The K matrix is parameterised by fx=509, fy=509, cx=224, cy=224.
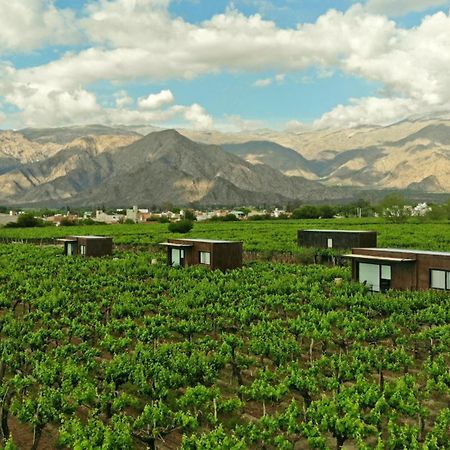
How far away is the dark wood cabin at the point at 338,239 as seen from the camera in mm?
60688

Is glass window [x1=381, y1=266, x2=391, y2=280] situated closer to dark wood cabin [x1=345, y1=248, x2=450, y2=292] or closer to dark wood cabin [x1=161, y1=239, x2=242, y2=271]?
dark wood cabin [x1=345, y1=248, x2=450, y2=292]

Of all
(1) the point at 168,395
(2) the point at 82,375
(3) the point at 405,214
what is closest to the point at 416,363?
(1) the point at 168,395

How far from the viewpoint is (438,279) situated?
36688mm

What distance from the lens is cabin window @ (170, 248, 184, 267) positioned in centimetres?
5394

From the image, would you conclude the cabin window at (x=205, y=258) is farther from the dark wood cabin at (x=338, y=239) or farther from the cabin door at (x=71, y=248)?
the cabin door at (x=71, y=248)

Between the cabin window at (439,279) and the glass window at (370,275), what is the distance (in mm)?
4256

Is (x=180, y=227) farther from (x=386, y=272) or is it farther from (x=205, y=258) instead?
(x=386, y=272)

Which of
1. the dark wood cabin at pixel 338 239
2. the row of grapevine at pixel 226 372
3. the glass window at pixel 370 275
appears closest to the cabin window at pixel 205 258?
the row of grapevine at pixel 226 372

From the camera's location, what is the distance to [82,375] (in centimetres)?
1953

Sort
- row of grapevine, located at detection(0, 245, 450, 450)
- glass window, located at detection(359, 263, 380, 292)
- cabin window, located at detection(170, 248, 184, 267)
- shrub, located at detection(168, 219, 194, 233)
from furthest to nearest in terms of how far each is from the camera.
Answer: shrub, located at detection(168, 219, 194, 233)
cabin window, located at detection(170, 248, 184, 267)
glass window, located at detection(359, 263, 380, 292)
row of grapevine, located at detection(0, 245, 450, 450)

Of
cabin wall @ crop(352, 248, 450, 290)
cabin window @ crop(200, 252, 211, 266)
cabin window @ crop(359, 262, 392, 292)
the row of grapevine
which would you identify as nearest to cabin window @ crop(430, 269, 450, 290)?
cabin wall @ crop(352, 248, 450, 290)

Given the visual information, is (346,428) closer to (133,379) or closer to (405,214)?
(133,379)

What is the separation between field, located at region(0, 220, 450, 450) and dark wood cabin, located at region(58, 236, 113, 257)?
24.7 m

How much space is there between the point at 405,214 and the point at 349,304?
123727 millimetres
